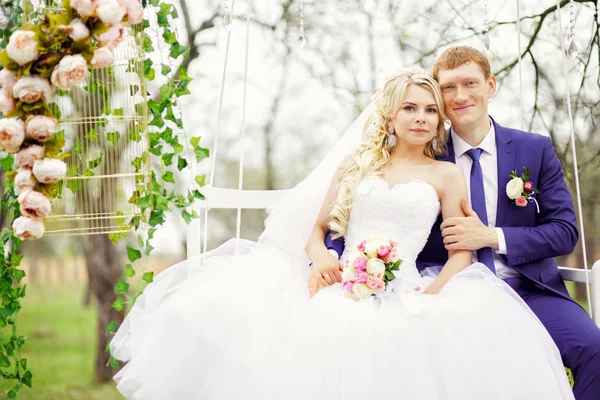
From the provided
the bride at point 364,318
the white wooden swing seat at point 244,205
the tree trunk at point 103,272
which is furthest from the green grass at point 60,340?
the bride at point 364,318

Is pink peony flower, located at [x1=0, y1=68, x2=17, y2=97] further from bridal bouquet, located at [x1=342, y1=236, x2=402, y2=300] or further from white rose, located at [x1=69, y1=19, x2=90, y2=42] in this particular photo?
bridal bouquet, located at [x1=342, y1=236, x2=402, y2=300]

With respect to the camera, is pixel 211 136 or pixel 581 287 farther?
pixel 581 287

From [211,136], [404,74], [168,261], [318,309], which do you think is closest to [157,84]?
[211,136]

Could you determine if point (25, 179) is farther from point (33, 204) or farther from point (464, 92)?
point (464, 92)

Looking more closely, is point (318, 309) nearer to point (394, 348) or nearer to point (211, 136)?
point (394, 348)

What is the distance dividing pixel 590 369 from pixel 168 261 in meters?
4.10

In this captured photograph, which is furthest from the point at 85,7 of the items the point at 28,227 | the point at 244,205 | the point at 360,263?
the point at 244,205

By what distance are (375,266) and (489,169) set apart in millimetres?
878

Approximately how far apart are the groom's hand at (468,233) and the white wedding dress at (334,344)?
11cm

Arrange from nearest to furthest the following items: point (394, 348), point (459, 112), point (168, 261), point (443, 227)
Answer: point (394, 348), point (443, 227), point (459, 112), point (168, 261)

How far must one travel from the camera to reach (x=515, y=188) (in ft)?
8.56

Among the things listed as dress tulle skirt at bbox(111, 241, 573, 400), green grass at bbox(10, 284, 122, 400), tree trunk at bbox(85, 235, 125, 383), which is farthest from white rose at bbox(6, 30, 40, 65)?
green grass at bbox(10, 284, 122, 400)

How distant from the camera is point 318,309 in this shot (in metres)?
2.20

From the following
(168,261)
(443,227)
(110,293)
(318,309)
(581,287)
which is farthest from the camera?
(581,287)
